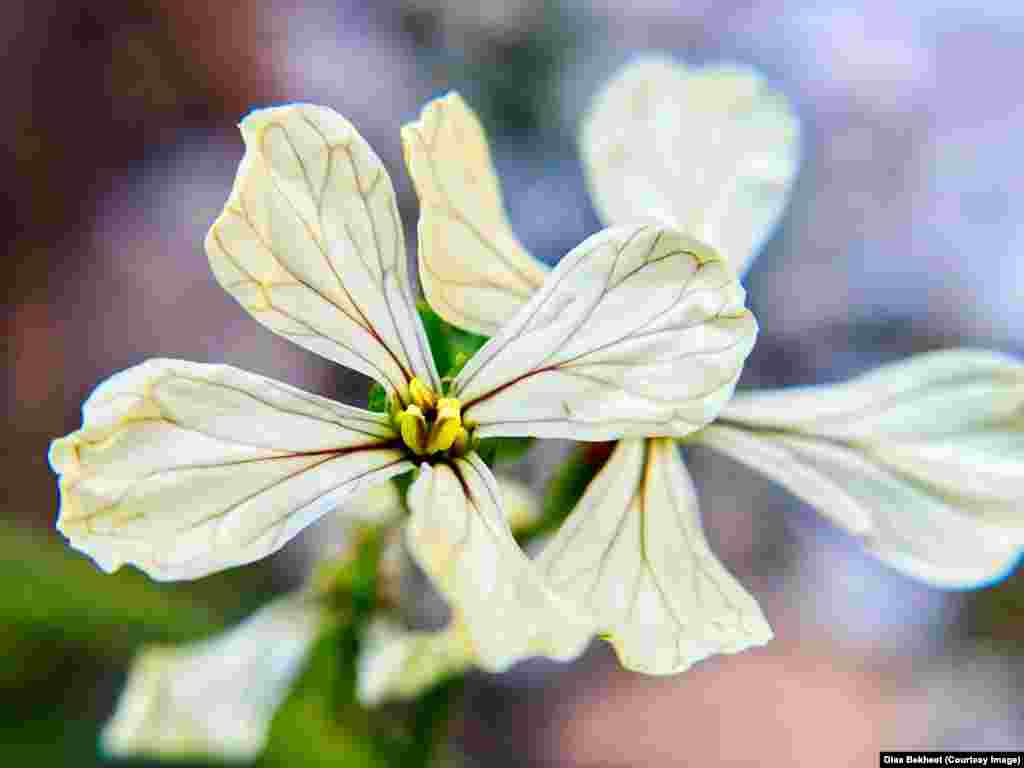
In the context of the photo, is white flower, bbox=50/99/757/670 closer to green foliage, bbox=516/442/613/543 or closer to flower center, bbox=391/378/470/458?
flower center, bbox=391/378/470/458

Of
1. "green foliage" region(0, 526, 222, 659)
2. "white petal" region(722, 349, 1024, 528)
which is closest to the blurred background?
"green foliage" region(0, 526, 222, 659)

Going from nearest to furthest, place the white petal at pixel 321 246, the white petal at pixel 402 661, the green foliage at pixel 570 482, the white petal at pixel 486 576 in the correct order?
the white petal at pixel 486 576
the white petal at pixel 321 246
the green foliage at pixel 570 482
the white petal at pixel 402 661

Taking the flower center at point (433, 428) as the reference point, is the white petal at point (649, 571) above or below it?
below

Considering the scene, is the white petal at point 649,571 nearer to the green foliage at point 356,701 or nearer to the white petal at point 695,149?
the white petal at point 695,149

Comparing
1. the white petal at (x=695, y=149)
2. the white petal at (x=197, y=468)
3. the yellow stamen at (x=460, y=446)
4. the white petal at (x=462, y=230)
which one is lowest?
the white petal at (x=197, y=468)

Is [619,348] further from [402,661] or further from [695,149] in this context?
[402,661]

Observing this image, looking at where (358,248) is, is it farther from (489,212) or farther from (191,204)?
(191,204)

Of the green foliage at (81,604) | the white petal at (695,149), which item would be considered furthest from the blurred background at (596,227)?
the white petal at (695,149)
